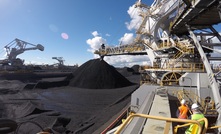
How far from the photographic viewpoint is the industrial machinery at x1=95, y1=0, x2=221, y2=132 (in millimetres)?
10094

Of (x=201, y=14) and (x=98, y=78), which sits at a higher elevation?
(x=201, y=14)

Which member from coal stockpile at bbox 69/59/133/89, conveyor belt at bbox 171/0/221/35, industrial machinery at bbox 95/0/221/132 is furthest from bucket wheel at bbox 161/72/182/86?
coal stockpile at bbox 69/59/133/89

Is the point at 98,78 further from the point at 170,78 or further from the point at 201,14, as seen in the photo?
the point at 201,14

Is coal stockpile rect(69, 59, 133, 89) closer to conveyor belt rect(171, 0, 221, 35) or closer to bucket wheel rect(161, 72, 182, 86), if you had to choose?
bucket wheel rect(161, 72, 182, 86)

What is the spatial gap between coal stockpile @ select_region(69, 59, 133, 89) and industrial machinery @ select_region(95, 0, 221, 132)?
20.6 ft

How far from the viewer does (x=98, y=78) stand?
29.0 metres

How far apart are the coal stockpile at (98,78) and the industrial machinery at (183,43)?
6.27 m

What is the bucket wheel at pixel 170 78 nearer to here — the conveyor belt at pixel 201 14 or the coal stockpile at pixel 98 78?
the conveyor belt at pixel 201 14

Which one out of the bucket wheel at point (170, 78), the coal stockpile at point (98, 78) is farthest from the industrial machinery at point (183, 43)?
the coal stockpile at point (98, 78)

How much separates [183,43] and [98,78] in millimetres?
15533

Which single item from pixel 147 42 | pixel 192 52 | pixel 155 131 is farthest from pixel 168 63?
pixel 155 131

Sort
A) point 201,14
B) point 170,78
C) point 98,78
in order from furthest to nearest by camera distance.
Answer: point 98,78 < point 170,78 < point 201,14

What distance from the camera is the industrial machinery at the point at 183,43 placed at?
10.1 metres

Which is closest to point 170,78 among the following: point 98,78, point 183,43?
point 183,43
